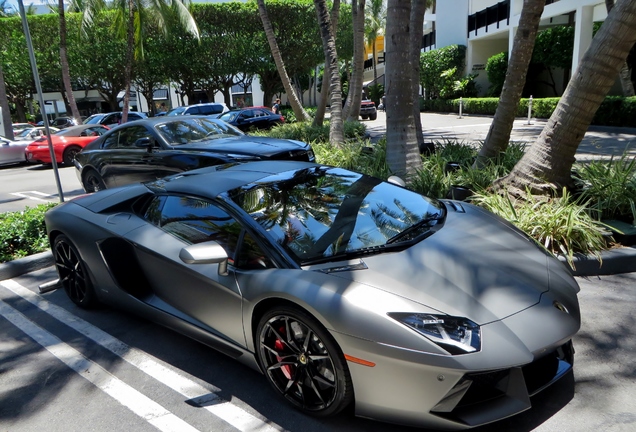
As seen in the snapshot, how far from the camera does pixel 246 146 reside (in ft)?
25.8

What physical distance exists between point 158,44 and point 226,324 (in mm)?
30949

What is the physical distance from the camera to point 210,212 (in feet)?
11.5

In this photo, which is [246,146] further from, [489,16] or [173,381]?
[489,16]

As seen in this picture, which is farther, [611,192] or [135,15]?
[135,15]

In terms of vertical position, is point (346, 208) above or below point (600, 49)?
below

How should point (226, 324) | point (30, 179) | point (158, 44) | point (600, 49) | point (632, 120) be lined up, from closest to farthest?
1. point (226, 324)
2. point (600, 49)
3. point (30, 179)
4. point (632, 120)
5. point (158, 44)

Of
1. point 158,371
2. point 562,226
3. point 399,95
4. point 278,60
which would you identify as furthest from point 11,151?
point 562,226

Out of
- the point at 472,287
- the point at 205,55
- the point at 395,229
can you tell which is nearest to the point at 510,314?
the point at 472,287

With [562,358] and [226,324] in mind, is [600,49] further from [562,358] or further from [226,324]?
[226,324]

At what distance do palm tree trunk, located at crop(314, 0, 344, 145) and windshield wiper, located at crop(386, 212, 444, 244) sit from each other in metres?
7.57

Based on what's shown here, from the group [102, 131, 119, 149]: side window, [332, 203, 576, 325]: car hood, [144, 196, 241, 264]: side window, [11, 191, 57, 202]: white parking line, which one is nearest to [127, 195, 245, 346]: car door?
[144, 196, 241, 264]: side window

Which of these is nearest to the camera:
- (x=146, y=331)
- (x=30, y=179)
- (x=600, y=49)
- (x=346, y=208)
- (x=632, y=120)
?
(x=346, y=208)

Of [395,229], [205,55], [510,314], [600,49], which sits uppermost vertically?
[205,55]

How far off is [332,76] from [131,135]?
5424 mm
